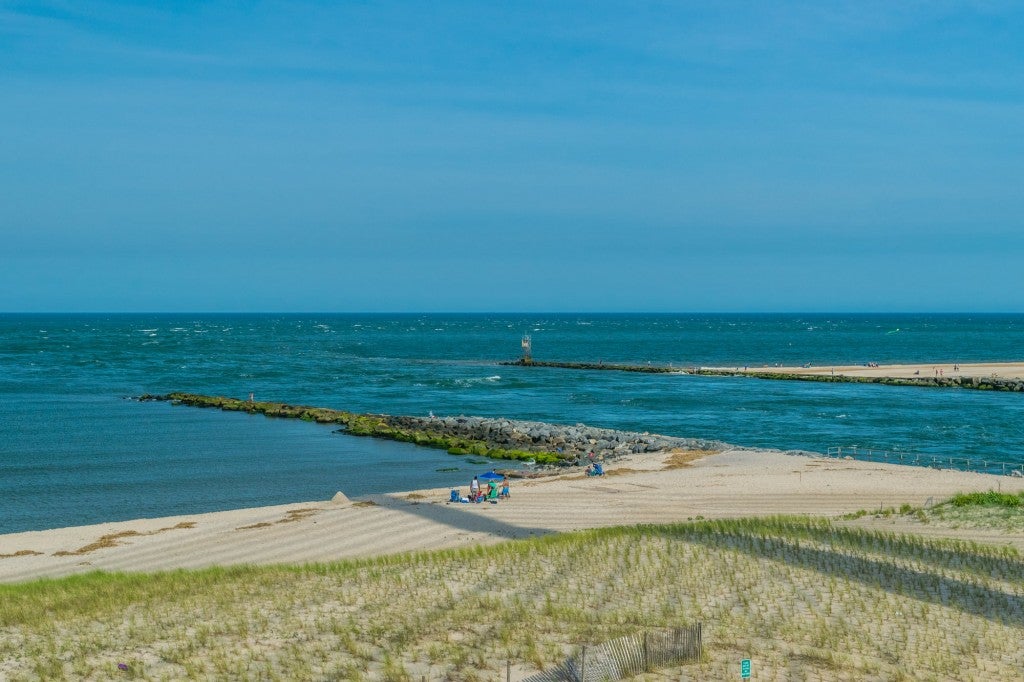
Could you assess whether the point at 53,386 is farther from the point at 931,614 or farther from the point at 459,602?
the point at 931,614

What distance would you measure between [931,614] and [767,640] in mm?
3798

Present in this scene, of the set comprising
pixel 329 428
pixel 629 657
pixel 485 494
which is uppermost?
pixel 629 657

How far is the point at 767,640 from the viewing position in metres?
15.0

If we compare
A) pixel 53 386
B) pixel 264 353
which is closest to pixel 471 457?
pixel 53 386

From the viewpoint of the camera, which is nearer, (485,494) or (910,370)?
(485,494)

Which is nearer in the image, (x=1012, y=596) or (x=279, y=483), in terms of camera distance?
(x=1012, y=596)

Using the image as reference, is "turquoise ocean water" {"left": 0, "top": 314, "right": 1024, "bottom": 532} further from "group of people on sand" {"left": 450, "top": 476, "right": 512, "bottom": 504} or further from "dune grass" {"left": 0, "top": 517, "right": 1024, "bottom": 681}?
"dune grass" {"left": 0, "top": 517, "right": 1024, "bottom": 681}

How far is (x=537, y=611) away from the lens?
16750 millimetres

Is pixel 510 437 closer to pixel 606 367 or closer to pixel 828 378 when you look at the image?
pixel 828 378

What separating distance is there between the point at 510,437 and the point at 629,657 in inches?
1434

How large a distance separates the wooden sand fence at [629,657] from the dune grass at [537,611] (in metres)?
0.52

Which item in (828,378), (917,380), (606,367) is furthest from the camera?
(606,367)

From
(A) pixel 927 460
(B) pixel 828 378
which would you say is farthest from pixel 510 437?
(B) pixel 828 378

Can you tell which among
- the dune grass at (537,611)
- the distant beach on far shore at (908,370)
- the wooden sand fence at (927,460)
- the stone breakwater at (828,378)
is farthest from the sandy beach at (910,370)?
the dune grass at (537,611)
